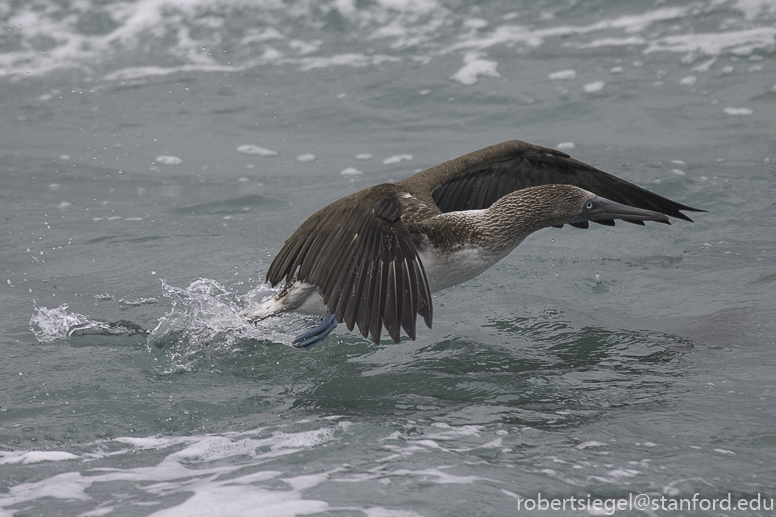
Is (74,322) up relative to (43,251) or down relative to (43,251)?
down

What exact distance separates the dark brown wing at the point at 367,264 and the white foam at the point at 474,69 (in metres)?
5.47

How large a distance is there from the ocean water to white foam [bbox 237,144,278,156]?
0.03 meters

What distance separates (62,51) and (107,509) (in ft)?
28.7

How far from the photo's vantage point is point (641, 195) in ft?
20.8

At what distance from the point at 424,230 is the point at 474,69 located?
18.2ft

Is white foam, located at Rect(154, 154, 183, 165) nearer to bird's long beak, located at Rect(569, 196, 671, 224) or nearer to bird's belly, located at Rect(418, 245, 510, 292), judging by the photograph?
bird's belly, located at Rect(418, 245, 510, 292)

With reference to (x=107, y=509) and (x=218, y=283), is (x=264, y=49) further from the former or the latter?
(x=107, y=509)

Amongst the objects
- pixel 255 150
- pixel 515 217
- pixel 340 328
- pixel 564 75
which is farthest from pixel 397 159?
pixel 515 217

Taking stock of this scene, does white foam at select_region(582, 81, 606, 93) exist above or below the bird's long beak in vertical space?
above

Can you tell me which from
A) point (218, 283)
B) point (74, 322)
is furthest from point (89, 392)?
point (218, 283)

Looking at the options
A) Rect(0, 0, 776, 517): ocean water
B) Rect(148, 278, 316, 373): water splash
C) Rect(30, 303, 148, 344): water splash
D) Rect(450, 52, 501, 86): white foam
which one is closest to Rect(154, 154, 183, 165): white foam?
Rect(0, 0, 776, 517): ocean water

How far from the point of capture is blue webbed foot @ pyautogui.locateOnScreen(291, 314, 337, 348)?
545cm

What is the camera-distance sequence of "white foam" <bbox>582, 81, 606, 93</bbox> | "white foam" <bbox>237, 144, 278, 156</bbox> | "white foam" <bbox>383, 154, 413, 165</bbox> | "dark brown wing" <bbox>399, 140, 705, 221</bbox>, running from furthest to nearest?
1. "white foam" <bbox>582, 81, 606, 93</bbox>
2. "white foam" <bbox>237, 144, 278, 156</bbox>
3. "white foam" <bbox>383, 154, 413, 165</bbox>
4. "dark brown wing" <bbox>399, 140, 705, 221</bbox>

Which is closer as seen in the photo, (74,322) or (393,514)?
(393,514)
